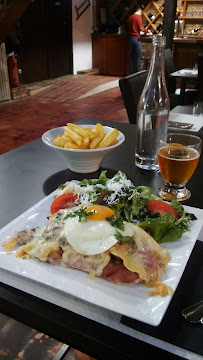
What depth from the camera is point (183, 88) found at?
10.7 ft

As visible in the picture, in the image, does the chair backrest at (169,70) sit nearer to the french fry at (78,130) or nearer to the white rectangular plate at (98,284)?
the french fry at (78,130)

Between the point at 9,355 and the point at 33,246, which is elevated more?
the point at 33,246

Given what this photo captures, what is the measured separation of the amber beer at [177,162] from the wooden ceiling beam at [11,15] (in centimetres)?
430

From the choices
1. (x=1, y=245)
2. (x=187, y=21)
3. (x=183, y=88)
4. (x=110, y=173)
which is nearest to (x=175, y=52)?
(x=187, y=21)

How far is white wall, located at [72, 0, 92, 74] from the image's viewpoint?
7.28m

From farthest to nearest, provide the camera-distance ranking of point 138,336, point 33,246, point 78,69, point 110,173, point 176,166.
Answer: point 78,69, point 110,173, point 176,166, point 33,246, point 138,336

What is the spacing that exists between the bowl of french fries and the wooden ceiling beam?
408 centimetres

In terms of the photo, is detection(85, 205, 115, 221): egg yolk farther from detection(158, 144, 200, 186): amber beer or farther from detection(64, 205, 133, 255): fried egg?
detection(158, 144, 200, 186): amber beer

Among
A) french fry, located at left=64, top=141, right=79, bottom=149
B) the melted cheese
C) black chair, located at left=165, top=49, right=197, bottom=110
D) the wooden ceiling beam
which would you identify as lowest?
black chair, located at left=165, top=49, right=197, bottom=110

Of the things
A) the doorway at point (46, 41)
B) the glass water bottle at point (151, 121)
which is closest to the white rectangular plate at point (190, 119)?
the glass water bottle at point (151, 121)

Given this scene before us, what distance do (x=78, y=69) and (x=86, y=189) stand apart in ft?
24.0

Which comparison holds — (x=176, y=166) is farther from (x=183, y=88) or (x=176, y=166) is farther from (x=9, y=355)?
(x=183, y=88)

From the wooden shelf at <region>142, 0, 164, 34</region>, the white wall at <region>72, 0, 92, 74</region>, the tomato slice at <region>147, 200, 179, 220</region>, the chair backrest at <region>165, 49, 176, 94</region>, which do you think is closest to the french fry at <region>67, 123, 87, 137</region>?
the tomato slice at <region>147, 200, 179, 220</region>

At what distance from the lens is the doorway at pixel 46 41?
597 cm
